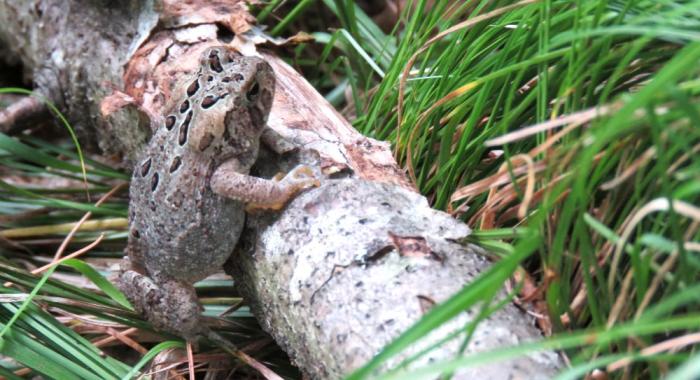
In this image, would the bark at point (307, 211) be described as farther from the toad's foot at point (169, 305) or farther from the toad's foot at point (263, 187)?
the toad's foot at point (169, 305)

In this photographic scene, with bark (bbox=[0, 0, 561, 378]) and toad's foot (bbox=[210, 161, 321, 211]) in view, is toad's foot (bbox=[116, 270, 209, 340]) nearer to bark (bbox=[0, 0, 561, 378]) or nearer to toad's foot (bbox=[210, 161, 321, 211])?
bark (bbox=[0, 0, 561, 378])

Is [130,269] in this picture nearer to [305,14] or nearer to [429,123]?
[429,123]

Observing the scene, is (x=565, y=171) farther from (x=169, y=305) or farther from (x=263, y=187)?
(x=169, y=305)

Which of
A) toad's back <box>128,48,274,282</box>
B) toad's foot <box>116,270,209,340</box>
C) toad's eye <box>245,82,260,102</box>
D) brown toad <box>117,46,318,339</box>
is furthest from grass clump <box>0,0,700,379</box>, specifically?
toad's eye <box>245,82,260,102</box>

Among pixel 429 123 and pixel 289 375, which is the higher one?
pixel 429 123

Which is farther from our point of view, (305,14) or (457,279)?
(305,14)

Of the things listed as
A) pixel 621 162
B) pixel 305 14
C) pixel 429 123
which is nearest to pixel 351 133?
pixel 429 123

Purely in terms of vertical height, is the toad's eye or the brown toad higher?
the toad's eye

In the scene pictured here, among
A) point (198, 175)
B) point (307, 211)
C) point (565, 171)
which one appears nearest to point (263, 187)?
point (307, 211)
